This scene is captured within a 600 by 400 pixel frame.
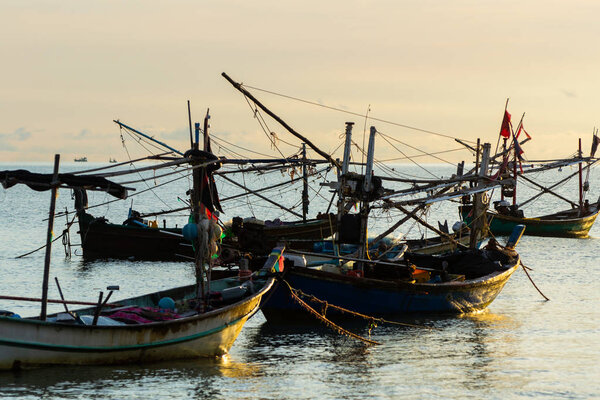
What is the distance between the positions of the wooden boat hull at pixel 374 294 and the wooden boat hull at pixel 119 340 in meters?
3.03

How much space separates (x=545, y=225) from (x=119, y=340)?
47080 mm

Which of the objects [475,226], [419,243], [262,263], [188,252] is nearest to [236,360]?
[262,263]

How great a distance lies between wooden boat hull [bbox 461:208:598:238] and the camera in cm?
5956

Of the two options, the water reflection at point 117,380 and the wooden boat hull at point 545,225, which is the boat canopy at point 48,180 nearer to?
the water reflection at point 117,380

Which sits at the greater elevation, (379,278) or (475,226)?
(475,226)

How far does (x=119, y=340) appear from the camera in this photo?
17812 millimetres

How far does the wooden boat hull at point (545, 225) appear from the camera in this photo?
195 ft

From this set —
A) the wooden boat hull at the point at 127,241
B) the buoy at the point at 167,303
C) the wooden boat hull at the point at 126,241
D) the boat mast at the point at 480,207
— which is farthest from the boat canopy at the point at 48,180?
the wooden boat hull at the point at 126,241

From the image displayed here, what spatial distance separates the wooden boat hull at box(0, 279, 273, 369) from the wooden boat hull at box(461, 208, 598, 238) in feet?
134

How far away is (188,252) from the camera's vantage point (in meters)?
45.7

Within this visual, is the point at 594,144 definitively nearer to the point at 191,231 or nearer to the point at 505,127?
the point at 505,127

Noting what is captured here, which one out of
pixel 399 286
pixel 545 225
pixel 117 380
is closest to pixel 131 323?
pixel 117 380

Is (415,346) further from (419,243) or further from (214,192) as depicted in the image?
(419,243)

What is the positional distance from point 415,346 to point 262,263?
17.2ft
